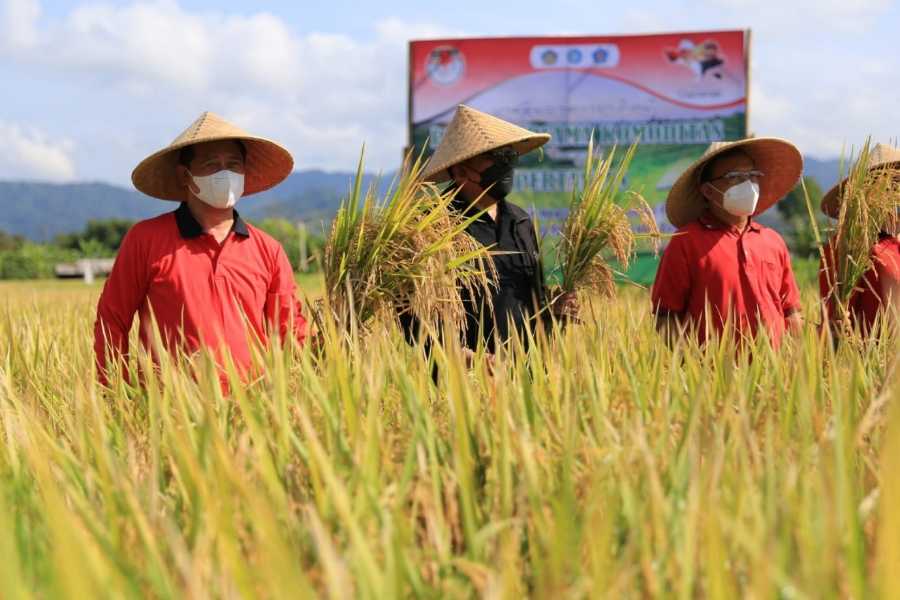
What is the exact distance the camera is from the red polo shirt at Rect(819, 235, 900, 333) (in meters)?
3.27

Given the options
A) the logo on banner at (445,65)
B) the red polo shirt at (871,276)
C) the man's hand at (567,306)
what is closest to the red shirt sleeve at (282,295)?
the man's hand at (567,306)

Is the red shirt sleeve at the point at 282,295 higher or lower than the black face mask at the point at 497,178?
lower

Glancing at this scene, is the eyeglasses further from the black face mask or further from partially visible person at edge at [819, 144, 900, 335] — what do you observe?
the black face mask

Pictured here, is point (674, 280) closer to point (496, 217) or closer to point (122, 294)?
point (496, 217)

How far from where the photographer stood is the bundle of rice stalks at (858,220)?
3.03 meters

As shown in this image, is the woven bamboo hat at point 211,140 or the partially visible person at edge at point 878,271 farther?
the partially visible person at edge at point 878,271

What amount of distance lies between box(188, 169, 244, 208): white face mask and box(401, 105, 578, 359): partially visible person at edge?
64cm

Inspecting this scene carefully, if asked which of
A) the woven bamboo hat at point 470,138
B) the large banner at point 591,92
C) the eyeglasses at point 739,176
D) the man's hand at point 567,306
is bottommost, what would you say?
the man's hand at point 567,306

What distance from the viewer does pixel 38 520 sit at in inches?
56.9

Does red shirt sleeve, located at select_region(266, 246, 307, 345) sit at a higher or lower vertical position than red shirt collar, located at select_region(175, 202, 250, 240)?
lower

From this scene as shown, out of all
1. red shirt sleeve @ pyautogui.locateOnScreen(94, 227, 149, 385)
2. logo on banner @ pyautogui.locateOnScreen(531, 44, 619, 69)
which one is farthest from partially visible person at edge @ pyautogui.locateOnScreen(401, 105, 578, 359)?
logo on banner @ pyautogui.locateOnScreen(531, 44, 619, 69)

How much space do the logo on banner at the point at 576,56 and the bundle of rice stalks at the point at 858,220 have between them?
638cm

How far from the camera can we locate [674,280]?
3203 millimetres

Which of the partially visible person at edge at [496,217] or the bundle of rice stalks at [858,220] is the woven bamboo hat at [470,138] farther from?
the bundle of rice stalks at [858,220]
